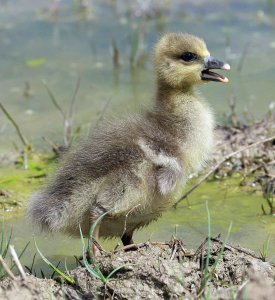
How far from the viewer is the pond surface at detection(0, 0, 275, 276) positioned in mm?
4590

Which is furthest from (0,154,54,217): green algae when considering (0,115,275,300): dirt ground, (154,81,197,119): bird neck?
(0,115,275,300): dirt ground

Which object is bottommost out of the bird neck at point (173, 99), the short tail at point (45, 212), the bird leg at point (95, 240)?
the bird leg at point (95, 240)

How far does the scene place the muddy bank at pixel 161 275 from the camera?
3.35 meters

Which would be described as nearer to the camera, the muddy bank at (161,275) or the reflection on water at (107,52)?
the muddy bank at (161,275)

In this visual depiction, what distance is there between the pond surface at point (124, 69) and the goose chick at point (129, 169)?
35 cm

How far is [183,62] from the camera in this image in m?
4.22

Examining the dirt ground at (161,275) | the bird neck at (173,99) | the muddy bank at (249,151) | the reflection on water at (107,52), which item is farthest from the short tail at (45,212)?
the reflection on water at (107,52)

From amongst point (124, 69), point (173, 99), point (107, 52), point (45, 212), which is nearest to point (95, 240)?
point (45, 212)

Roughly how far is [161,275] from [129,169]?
1.84ft

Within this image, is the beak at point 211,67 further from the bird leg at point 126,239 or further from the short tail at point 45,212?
the short tail at point 45,212

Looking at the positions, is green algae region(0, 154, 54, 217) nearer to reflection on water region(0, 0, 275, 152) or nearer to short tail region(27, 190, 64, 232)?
reflection on water region(0, 0, 275, 152)

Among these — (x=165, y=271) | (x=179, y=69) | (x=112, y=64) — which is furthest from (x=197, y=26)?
(x=165, y=271)

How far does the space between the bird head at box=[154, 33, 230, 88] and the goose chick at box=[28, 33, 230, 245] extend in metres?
0.03

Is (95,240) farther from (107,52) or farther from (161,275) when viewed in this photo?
(107,52)
